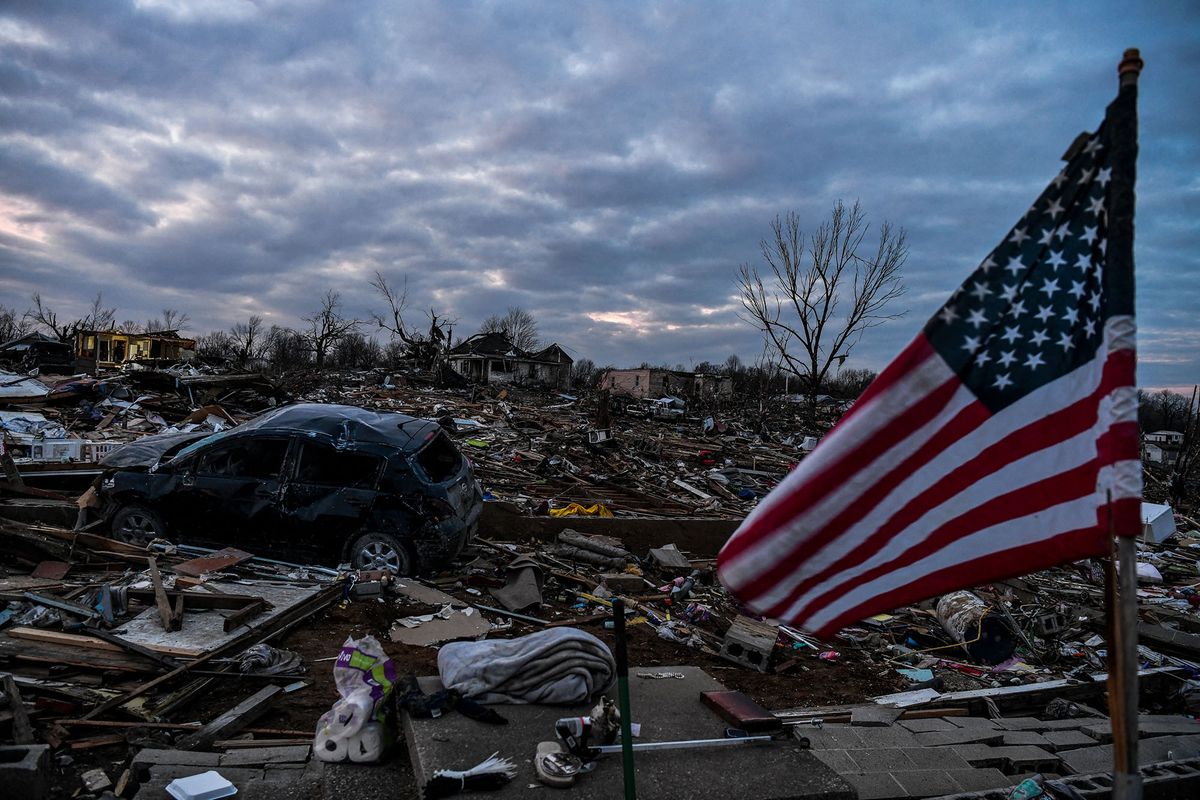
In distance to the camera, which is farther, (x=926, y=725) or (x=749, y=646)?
(x=749, y=646)

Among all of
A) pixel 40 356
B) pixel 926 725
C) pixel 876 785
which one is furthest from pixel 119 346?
pixel 876 785

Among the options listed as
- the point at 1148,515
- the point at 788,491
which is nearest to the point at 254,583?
the point at 788,491

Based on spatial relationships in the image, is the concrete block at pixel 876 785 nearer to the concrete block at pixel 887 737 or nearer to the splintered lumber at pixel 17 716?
the concrete block at pixel 887 737

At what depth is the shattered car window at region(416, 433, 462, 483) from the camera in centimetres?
838

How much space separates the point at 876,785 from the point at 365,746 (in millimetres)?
2970

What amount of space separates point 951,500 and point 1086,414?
0.51 meters

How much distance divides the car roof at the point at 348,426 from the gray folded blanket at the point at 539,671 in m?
4.38

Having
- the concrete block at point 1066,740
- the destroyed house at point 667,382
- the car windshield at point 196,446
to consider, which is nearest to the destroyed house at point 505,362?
the destroyed house at point 667,382

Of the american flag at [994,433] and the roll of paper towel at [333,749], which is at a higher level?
the american flag at [994,433]

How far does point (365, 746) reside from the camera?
3680 mm

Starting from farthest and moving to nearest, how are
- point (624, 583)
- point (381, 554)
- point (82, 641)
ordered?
point (624, 583)
point (381, 554)
point (82, 641)

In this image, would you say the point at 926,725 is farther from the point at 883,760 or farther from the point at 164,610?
the point at 164,610

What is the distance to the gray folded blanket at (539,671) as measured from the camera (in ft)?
13.6

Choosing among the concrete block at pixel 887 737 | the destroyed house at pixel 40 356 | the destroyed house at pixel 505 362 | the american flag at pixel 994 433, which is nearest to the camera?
the american flag at pixel 994 433
